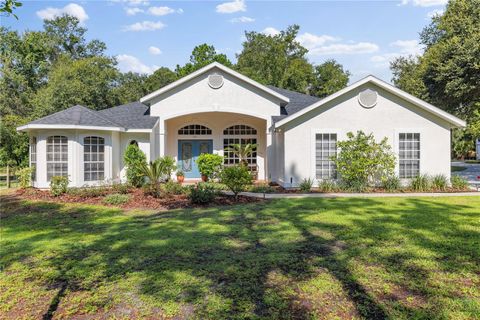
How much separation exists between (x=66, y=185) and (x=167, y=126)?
721cm

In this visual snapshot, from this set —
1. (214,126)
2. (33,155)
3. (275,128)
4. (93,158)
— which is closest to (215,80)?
(214,126)

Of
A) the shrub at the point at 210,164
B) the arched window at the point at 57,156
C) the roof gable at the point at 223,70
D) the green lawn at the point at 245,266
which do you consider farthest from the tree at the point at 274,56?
the green lawn at the point at 245,266

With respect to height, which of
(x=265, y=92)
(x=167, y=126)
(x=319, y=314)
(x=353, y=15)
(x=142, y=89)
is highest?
(x=142, y=89)

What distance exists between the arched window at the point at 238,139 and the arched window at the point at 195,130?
1160 mm

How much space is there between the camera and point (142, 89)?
49719 millimetres

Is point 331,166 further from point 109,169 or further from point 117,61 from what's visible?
point 117,61

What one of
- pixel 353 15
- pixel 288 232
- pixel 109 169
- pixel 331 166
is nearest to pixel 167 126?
pixel 109 169

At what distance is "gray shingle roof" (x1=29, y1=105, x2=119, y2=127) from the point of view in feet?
49.2

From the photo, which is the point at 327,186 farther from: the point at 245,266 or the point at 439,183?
the point at 245,266

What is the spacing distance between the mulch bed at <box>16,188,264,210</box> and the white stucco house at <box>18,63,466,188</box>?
191cm

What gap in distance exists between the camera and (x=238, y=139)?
2020 cm

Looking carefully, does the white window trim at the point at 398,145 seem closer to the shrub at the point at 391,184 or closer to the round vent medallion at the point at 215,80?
the shrub at the point at 391,184

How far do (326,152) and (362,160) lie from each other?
5.54 feet

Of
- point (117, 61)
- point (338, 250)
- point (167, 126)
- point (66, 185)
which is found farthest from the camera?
point (117, 61)
